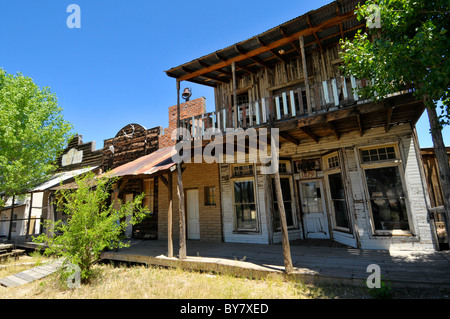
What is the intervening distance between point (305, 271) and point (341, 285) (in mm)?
707

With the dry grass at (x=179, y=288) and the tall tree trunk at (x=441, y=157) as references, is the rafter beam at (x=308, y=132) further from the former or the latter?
Answer: the dry grass at (x=179, y=288)

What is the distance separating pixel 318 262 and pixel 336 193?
2.77m

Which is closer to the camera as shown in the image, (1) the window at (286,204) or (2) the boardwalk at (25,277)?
(2) the boardwalk at (25,277)

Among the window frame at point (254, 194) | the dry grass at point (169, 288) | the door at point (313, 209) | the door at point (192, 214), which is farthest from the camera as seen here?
the door at point (192, 214)

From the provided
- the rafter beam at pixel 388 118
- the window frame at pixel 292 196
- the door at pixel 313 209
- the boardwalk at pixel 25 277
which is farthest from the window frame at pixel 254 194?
the boardwalk at pixel 25 277

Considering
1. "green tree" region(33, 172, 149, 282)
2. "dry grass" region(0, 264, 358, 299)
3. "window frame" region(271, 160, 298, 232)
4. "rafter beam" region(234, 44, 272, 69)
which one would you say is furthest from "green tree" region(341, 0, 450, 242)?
"green tree" region(33, 172, 149, 282)

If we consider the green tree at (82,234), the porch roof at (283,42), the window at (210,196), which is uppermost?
the porch roof at (283,42)

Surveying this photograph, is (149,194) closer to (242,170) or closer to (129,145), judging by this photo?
(129,145)

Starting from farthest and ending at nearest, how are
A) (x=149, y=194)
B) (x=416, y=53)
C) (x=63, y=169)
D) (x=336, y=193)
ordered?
1. (x=63, y=169)
2. (x=149, y=194)
3. (x=336, y=193)
4. (x=416, y=53)

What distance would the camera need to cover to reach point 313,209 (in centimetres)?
819

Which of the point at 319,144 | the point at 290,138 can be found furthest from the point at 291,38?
the point at 319,144

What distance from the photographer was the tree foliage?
3115 millimetres

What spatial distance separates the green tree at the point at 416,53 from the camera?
10.3 feet

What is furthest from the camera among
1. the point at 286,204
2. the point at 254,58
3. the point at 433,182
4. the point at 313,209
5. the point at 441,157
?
the point at 286,204
